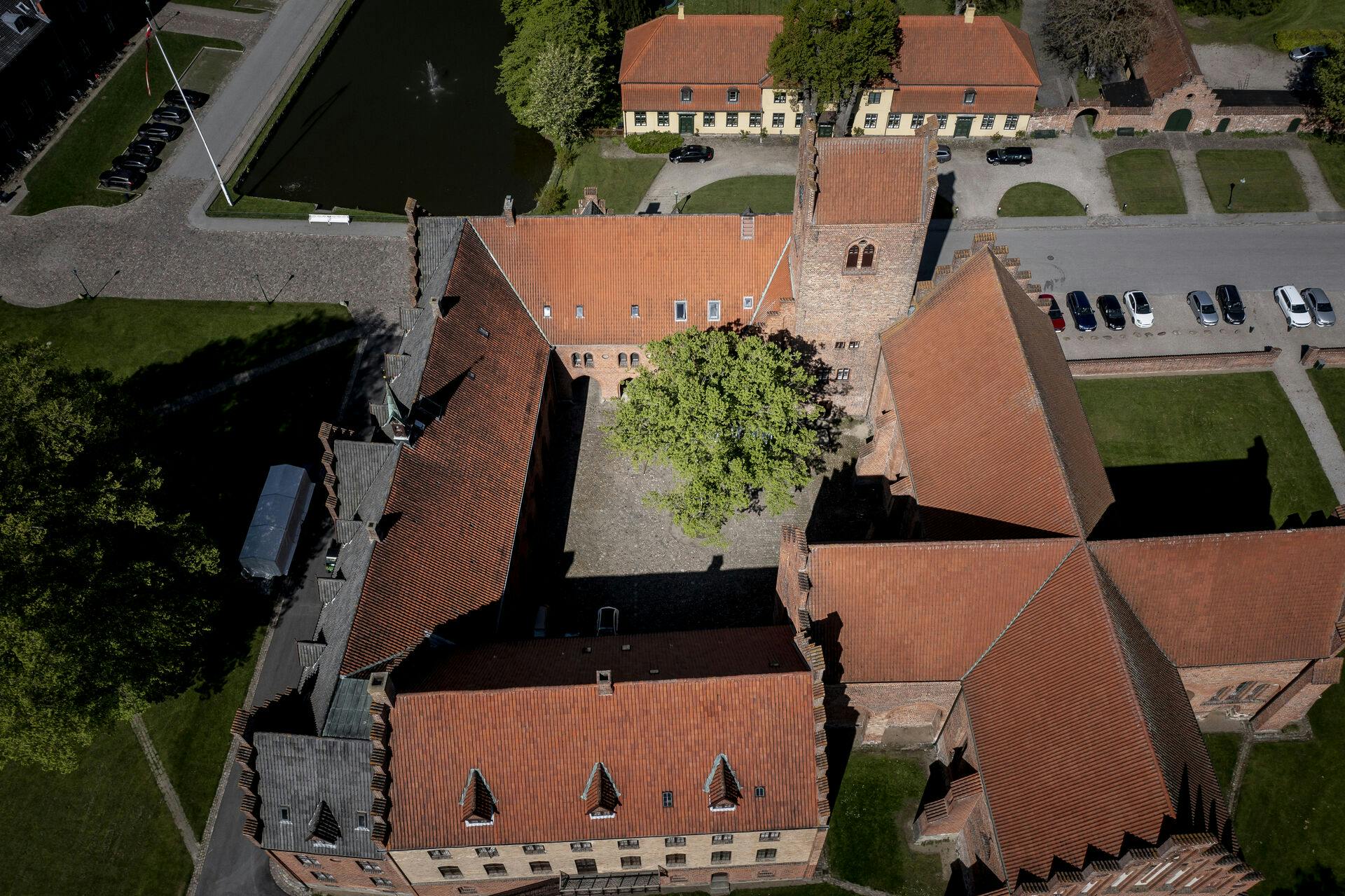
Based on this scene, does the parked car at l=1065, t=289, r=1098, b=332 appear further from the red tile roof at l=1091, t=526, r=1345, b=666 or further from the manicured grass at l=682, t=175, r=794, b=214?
the red tile roof at l=1091, t=526, r=1345, b=666

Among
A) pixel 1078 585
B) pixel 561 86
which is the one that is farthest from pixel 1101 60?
pixel 1078 585

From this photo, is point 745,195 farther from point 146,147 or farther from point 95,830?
point 95,830

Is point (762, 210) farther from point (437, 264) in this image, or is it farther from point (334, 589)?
point (334, 589)

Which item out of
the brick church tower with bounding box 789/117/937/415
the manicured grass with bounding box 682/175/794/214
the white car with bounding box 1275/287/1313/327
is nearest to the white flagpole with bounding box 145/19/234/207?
the manicured grass with bounding box 682/175/794/214

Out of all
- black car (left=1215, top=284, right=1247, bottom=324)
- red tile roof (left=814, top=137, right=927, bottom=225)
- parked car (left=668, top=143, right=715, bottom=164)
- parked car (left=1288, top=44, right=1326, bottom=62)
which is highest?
red tile roof (left=814, top=137, right=927, bottom=225)

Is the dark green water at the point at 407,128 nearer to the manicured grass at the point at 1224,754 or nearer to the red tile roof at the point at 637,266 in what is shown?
the red tile roof at the point at 637,266
